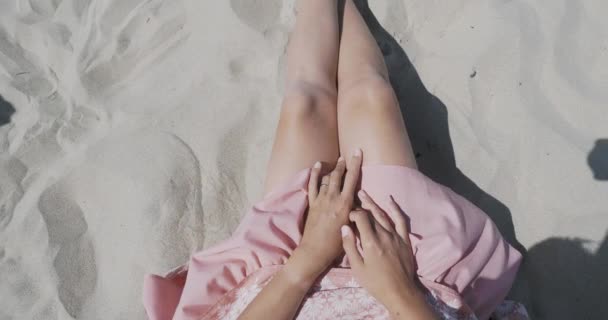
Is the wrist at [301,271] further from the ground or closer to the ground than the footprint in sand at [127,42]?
closer to the ground

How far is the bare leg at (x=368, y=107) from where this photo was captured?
1.39 meters

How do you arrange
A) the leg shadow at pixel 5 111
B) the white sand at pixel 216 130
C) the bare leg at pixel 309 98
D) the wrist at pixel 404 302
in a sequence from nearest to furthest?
the wrist at pixel 404 302, the bare leg at pixel 309 98, the white sand at pixel 216 130, the leg shadow at pixel 5 111

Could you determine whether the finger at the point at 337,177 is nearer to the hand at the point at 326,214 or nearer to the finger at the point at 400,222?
the hand at the point at 326,214

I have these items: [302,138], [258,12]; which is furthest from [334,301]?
[258,12]

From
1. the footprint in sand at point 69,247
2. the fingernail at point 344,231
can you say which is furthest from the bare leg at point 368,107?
the footprint in sand at point 69,247

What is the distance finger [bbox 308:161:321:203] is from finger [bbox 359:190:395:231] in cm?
12

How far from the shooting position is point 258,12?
1981mm

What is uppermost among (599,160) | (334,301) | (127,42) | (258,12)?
(258,12)

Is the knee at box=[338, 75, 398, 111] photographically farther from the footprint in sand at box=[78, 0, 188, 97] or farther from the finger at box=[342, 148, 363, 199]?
the footprint in sand at box=[78, 0, 188, 97]

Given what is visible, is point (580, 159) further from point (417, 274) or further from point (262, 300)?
point (262, 300)

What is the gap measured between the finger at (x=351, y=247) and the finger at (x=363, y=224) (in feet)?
0.08

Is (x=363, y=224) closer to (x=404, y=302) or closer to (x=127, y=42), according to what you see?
(x=404, y=302)

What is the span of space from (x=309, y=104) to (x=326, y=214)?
38 centimetres

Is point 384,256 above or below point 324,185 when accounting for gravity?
below
